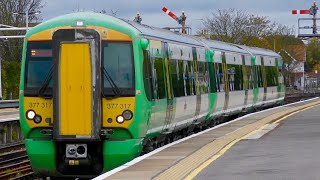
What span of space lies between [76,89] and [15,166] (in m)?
7.54

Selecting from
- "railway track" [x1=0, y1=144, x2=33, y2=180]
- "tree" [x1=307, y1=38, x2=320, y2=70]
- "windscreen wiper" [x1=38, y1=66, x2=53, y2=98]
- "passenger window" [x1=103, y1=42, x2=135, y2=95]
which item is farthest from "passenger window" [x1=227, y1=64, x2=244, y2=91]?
"tree" [x1=307, y1=38, x2=320, y2=70]

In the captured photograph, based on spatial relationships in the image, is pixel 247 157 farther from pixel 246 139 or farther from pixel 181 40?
pixel 181 40

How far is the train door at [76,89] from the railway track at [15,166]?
17.8 feet

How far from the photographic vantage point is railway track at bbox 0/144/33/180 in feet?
68.5

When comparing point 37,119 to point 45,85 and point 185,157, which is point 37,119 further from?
point 185,157

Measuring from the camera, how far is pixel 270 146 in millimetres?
17828

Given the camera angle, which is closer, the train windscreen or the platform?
the platform

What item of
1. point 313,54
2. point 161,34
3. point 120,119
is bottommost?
point 120,119

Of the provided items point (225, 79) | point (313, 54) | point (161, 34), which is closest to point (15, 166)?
point (161, 34)

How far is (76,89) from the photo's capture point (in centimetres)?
1526

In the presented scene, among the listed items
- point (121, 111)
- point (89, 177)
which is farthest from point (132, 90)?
point (89, 177)

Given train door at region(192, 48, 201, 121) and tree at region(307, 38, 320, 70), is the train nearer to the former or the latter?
train door at region(192, 48, 201, 121)

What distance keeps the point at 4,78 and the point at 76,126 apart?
147ft

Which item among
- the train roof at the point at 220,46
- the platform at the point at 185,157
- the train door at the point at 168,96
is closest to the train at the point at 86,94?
the platform at the point at 185,157
